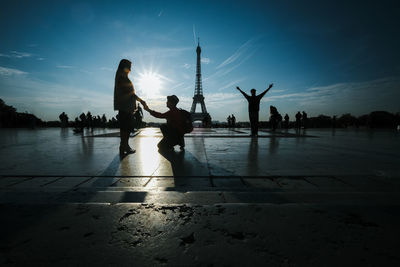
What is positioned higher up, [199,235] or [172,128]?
[172,128]

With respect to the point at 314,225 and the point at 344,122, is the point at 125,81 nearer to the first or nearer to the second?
the point at 314,225

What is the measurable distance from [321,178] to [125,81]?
3.99m

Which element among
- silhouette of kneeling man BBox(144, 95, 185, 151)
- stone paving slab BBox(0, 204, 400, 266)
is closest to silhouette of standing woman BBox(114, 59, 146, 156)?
silhouette of kneeling man BBox(144, 95, 185, 151)

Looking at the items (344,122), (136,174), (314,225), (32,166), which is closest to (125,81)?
(32,166)

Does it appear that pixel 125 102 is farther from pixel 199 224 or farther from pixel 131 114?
pixel 199 224

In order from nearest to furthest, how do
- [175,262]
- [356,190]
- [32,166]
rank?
[175,262] < [356,190] < [32,166]

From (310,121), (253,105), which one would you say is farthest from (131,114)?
(310,121)

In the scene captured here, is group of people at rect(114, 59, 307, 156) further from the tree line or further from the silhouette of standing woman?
the tree line

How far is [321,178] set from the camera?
2.05 m

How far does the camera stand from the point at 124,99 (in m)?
4.01

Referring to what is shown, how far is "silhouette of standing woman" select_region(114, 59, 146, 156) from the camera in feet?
13.1

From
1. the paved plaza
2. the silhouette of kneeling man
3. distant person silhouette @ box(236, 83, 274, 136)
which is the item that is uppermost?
distant person silhouette @ box(236, 83, 274, 136)

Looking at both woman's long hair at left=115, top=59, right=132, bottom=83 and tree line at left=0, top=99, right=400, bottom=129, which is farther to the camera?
tree line at left=0, top=99, right=400, bottom=129

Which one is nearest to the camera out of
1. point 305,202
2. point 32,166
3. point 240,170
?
point 305,202
